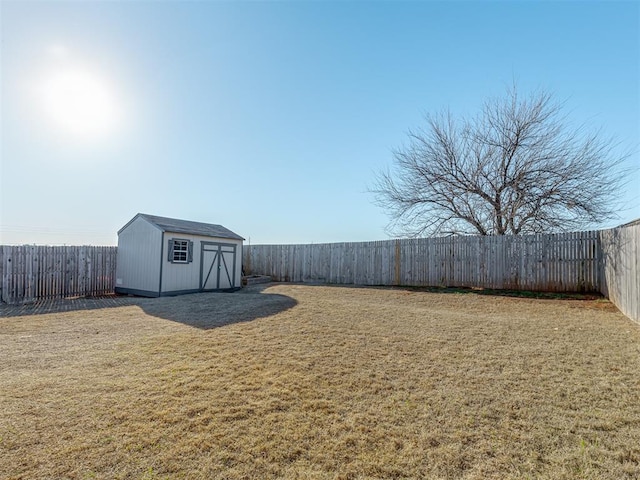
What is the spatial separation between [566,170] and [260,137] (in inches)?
415

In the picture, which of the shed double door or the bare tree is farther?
the shed double door

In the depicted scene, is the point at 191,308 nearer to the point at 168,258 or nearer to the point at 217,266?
the point at 168,258

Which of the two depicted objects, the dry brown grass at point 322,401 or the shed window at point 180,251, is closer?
the dry brown grass at point 322,401

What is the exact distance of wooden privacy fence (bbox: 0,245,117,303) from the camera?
9289 mm

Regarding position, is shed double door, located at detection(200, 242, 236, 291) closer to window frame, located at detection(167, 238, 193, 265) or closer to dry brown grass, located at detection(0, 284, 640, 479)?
window frame, located at detection(167, 238, 193, 265)

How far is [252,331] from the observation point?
531cm

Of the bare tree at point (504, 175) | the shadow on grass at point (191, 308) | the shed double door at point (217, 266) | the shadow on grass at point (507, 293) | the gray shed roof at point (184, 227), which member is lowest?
the shadow on grass at point (191, 308)

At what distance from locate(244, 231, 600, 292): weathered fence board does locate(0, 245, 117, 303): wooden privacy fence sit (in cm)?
739

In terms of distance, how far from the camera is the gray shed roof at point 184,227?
1085 centimetres

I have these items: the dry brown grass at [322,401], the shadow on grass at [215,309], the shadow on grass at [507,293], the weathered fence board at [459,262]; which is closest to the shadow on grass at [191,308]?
the shadow on grass at [215,309]

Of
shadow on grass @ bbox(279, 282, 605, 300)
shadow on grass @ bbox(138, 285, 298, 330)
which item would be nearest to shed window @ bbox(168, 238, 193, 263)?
shadow on grass @ bbox(138, 285, 298, 330)

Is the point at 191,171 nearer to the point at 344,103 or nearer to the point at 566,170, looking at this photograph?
the point at 344,103

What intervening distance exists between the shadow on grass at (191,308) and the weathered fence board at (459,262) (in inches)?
186

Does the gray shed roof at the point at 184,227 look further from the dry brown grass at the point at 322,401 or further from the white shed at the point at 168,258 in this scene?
the dry brown grass at the point at 322,401
